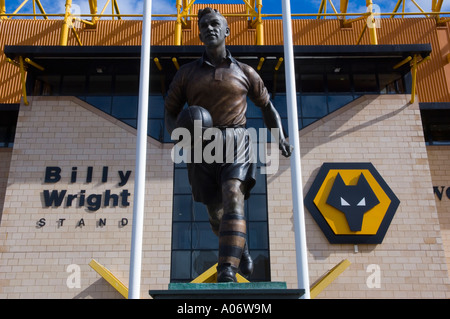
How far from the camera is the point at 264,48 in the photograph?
611 inches

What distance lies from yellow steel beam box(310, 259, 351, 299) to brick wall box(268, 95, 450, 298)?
0.67 ft

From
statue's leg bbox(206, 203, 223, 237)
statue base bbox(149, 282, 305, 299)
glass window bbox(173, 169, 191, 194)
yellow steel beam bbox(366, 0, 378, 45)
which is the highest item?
yellow steel beam bbox(366, 0, 378, 45)

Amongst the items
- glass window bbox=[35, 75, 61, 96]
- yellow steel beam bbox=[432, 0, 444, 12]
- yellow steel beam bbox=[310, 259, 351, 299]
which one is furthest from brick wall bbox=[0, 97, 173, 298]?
yellow steel beam bbox=[432, 0, 444, 12]

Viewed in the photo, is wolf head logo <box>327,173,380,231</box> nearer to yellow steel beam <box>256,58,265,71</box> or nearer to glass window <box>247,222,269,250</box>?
glass window <box>247,222,269,250</box>

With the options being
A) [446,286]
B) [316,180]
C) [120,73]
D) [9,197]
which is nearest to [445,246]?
[446,286]

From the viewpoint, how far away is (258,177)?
51.4 feet

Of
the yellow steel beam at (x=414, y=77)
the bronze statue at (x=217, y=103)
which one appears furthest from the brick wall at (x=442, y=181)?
the bronze statue at (x=217, y=103)

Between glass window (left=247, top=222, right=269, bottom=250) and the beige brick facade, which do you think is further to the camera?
glass window (left=247, top=222, right=269, bottom=250)

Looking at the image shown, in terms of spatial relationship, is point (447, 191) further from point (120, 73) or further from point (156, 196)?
point (120, 73)

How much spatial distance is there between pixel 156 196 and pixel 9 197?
4721 mm

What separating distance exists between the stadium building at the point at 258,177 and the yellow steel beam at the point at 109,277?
4 cm

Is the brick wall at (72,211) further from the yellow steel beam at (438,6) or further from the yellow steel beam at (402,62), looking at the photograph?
the yellow steel beam at (438,6)

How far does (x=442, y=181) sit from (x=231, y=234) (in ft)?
47.1

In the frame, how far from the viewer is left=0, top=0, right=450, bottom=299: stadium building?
14.3 metres
